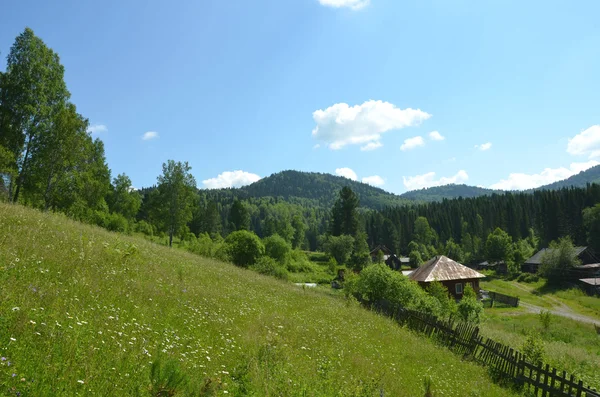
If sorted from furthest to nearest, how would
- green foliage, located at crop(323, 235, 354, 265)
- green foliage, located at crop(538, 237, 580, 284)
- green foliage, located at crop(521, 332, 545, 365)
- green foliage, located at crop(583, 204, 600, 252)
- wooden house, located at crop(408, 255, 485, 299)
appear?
green foliage, located at crop(323, 235, 354, 265) → green foliage, located at crop(583, 204, 600, 252) → green foliage, located at crop(538, 237, 580, 284) → wooden house, located at crop(408, 255, 485, 299) → green foliage, located at crop(521, 332, 545, 365)

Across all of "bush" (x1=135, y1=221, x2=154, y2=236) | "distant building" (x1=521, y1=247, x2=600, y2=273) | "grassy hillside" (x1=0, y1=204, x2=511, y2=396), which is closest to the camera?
"grassy hillside" (x1=0, y1=204, x2=511, y2=396)

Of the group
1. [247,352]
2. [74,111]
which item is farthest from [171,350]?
[74,111]

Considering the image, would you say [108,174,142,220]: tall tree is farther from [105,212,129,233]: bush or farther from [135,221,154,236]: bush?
[105,212,129,233]: bush

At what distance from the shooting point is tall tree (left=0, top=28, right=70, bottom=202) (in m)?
22.1

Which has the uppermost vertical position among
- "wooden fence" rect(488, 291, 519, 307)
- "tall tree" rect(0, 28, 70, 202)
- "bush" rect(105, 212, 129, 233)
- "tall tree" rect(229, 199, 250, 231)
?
"tall tree" rect(0, 28, 70, 202)

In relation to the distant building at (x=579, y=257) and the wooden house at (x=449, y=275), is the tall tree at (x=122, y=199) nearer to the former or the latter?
the wooden house at (x=449, y=275)

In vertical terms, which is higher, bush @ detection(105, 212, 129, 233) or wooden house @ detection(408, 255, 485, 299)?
bush @ detection(105, 212, 129, 233)

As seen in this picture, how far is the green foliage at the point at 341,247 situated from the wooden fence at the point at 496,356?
66.9 metres

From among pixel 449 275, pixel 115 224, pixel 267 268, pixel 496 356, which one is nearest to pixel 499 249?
pixel 449 275

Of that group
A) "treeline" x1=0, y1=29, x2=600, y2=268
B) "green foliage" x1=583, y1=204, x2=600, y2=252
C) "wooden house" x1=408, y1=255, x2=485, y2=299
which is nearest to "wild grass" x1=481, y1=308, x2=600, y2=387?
"wooden house" x1=408, y1=255, x2=485, y2=299

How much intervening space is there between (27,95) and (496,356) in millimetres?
29428

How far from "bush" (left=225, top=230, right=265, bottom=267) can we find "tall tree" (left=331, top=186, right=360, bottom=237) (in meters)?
56.6

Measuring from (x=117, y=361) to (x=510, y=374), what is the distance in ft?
40.9

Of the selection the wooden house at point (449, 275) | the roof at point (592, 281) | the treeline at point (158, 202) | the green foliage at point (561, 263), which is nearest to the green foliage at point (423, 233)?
the treeline at point (158, 202)
